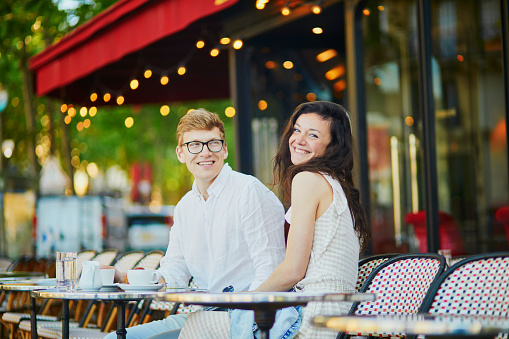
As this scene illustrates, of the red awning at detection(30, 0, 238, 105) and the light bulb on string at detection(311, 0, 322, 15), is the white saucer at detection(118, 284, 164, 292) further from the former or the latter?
the light bulb on string at detection(311, 0, 322, 15)

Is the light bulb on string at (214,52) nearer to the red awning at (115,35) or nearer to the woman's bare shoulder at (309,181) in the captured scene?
the red awning at (115,35)

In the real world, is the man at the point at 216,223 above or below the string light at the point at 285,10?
below

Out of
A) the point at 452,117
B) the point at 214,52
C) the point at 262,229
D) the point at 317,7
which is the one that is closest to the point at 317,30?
the point at 317,7

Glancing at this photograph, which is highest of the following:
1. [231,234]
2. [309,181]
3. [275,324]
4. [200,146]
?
[200,146]

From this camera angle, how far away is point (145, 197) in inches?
1574

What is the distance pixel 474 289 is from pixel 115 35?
618cm

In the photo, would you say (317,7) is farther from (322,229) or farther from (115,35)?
(322,229)

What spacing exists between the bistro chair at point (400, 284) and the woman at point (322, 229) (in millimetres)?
140

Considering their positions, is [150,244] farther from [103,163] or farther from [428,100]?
[428,100]

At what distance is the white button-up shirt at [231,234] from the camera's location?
3566 millimetres

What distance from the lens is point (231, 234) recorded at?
3707mm

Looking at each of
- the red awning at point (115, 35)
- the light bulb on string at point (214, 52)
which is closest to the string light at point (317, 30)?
the light bulb on string at point (214, 52)

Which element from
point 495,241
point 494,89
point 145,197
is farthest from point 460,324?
point 145,197

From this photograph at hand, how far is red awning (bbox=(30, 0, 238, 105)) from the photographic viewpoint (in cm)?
725
